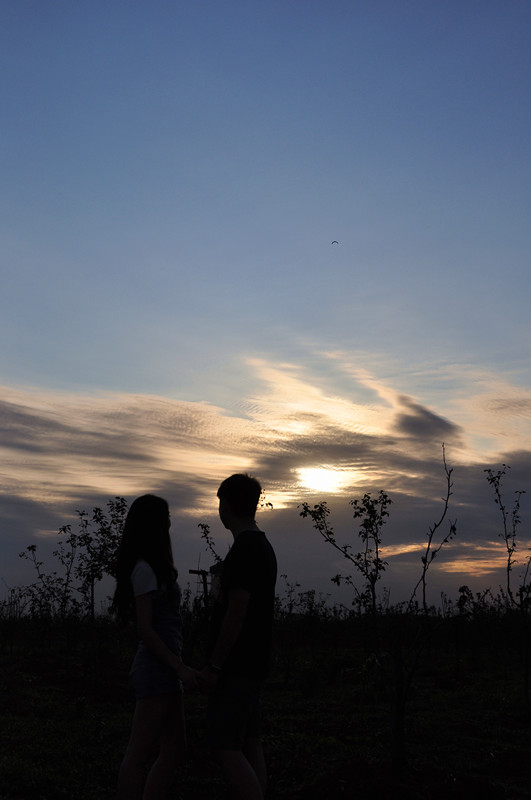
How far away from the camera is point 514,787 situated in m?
6.96

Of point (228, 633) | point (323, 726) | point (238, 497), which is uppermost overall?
point (238, 497)

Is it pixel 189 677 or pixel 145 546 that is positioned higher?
pixel 145 546

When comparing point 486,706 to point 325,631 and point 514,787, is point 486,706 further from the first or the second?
point 325,631

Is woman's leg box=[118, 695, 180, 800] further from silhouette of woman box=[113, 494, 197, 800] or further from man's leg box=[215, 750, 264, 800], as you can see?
man's leg box=[215, 750, 264, 800]

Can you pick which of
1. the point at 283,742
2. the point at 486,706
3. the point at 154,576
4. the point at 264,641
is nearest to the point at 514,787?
the point at 283,742

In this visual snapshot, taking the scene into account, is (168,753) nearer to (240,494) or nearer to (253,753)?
(253,753)

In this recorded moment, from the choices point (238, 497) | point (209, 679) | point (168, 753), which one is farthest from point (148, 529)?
point (168, 753)

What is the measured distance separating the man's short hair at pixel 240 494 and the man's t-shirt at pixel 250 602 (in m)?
0.16

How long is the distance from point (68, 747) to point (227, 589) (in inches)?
238

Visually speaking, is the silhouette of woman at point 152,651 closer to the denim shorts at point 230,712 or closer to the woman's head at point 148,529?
the woman's head at point 148,529

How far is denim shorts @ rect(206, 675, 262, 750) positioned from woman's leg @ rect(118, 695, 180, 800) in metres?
0.30

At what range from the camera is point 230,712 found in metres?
3.90

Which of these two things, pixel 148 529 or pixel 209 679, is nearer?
pixel 209 679

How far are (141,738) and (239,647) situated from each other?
2.62ft
